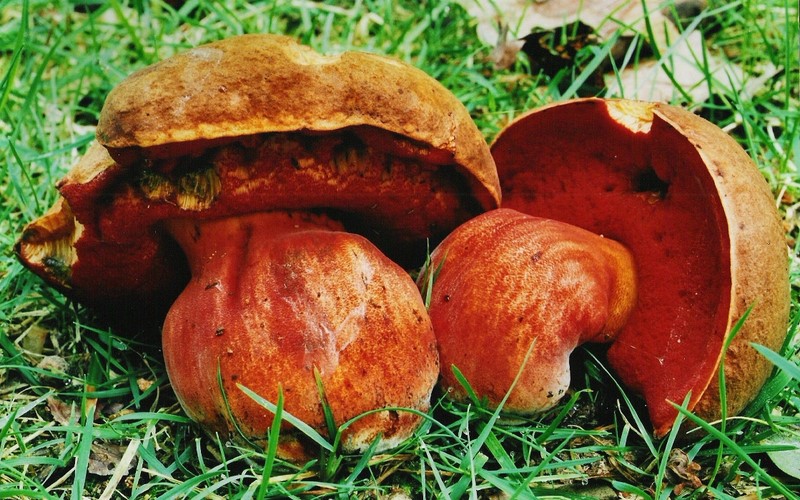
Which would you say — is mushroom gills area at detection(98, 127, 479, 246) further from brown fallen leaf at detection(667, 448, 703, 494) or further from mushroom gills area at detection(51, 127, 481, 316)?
brown fallen leaf at detection(667, 448, 703, 494)

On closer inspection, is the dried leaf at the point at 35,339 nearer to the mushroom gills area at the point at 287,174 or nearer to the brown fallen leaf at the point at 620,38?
the mushroom gills area at the point at 287,174

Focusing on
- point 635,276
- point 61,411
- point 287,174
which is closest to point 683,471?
point 635,276

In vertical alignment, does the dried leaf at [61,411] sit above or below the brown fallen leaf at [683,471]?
below

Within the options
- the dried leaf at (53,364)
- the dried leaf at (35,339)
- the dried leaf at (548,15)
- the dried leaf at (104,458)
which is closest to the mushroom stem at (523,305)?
the dried leaf at (104,458)

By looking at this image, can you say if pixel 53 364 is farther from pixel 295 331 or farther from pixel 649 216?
pixel 649 216

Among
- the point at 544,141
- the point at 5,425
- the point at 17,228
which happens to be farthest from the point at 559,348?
the point at 17,228

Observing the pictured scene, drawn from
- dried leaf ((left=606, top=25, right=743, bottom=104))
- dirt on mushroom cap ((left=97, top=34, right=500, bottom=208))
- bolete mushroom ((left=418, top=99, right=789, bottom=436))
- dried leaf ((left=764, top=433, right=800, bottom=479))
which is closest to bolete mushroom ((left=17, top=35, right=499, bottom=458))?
dirt on mushroom cap ((left=97, top=34, right=500, bottom=208))
